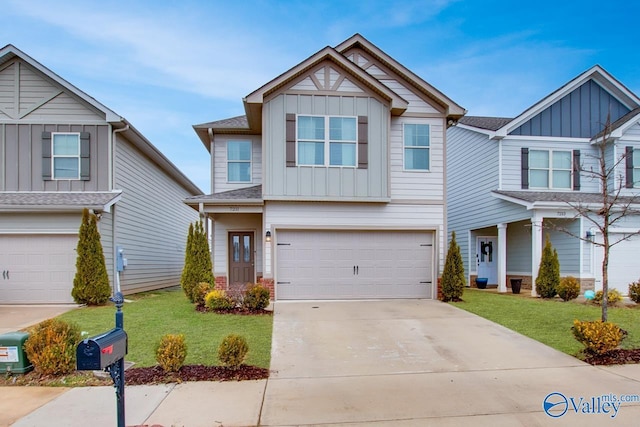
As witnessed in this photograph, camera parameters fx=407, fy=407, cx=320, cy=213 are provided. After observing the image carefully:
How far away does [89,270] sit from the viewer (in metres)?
11.4

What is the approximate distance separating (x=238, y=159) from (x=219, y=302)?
5728 millimetres

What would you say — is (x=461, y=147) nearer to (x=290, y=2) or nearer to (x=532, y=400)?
(x=290, y=2)

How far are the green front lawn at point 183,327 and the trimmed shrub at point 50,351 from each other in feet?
2.77

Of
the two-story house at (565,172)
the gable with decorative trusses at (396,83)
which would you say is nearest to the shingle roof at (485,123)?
the two-story house at (565,172)

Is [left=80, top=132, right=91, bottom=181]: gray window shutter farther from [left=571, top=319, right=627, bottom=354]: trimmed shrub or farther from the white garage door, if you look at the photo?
the white garage door

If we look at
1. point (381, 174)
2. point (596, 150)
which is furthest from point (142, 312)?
point (596, 150)

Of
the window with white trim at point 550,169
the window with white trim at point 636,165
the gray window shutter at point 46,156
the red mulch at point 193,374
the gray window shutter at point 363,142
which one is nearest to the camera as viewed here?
the red mulch at point 193,374

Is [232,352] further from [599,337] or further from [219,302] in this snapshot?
[599,337]

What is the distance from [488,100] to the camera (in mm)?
26578

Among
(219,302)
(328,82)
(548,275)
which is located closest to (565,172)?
(548,275)

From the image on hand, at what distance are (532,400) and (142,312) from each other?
28.9 ft

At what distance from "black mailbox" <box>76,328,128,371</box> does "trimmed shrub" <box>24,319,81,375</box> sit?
107 inches

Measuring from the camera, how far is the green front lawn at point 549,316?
24.5 feet

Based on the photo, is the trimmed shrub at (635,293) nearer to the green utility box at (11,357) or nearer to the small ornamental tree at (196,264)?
the small ornamental tree at (196,264)
